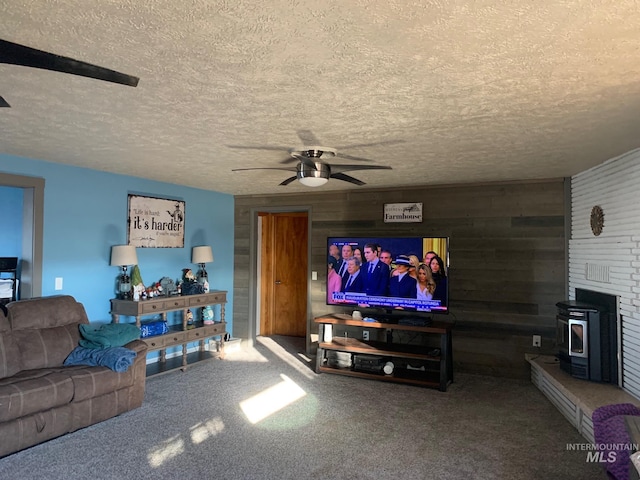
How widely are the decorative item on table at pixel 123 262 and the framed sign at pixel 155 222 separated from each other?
325 mm

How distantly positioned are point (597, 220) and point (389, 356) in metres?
2.48

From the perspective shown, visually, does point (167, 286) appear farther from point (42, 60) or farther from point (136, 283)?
point (42, 60)

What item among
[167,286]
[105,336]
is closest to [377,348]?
[167,286]

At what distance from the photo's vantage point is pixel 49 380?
318 cm

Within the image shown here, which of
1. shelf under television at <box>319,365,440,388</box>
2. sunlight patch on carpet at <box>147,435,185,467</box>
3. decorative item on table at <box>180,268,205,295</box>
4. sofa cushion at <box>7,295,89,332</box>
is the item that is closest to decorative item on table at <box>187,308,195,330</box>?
decorative item on table at <box>180,268,205,295</box>

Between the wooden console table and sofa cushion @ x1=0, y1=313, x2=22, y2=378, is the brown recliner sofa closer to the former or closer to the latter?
sofa cushion @ x1=0, y1=313, x2=22, y2=378

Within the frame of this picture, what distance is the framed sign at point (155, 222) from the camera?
4.94 meters

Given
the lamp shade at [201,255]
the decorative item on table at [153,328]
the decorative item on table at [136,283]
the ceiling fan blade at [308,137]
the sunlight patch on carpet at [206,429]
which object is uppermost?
the ceiling fan blade at [308,137]

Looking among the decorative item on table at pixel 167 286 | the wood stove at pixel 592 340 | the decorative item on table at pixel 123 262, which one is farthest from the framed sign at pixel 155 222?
the wood stove at pixel 592 340

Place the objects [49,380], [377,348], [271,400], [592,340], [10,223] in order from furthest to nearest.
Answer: [377,348]
[10,223]
[271,400]
[592,340]
[49,380]

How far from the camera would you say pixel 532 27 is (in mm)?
1544

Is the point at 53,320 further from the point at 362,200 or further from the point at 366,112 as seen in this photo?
the point at 362,200

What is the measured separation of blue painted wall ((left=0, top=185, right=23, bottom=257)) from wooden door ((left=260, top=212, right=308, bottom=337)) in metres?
3.43

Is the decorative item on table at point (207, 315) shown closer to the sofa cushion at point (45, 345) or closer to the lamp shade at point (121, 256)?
the lamp shade at point (121, 256)
